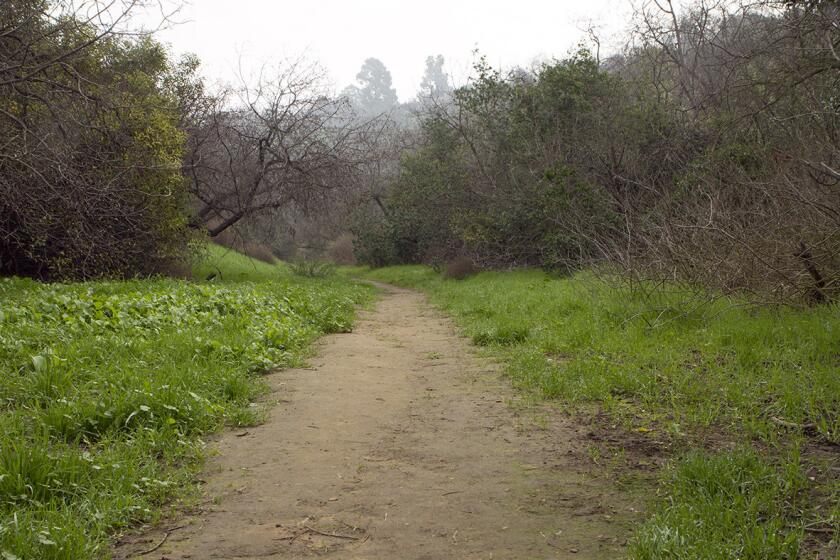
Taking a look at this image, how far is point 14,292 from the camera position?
34.6 ft

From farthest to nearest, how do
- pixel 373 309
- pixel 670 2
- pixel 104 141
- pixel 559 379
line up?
pixel 670 2
pixel 373 309
pixel 104 141
pixel 559 379

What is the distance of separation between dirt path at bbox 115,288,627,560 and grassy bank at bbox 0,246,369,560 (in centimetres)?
32

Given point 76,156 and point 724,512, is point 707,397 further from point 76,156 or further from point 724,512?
point 76,156

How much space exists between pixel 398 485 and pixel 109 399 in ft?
7.98

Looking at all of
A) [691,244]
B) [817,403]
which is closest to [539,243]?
[691,244]

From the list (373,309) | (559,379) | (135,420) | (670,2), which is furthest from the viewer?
(670,2)

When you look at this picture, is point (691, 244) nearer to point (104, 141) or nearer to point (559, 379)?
point (559, 379)

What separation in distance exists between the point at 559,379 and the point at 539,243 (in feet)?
51.2

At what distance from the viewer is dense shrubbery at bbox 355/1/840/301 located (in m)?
8.63

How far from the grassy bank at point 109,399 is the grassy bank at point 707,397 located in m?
2.78

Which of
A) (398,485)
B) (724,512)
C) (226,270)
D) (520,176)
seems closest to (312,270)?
(226,270)

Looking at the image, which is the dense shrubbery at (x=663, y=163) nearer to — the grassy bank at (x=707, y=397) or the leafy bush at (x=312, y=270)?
the grassy bank at (x=707, y=397)

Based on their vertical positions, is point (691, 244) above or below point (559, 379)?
above

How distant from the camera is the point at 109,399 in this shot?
16.8 ft
